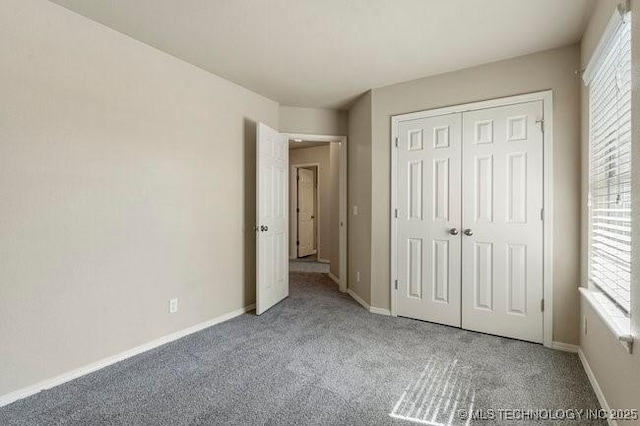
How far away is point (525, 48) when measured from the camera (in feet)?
8.20

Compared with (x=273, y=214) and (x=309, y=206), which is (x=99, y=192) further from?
(x=309, y=206)

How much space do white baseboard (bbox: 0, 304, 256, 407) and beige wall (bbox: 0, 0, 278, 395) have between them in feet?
0.13

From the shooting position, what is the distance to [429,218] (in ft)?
10.0

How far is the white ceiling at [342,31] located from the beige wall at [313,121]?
38.4 inches

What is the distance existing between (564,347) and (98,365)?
346 cm

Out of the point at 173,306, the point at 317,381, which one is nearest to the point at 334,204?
the point at 173,306

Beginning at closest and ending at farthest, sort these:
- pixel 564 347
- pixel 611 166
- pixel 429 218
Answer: pixel 611 166, pixel 564 347, pixel 429 218

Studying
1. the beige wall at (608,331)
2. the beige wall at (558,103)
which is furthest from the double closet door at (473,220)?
the beige wall at (608,331)

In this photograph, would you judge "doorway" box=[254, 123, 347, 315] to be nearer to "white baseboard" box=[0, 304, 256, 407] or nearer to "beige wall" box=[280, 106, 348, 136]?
"beige wall" box=[280, 106, 348, 136]

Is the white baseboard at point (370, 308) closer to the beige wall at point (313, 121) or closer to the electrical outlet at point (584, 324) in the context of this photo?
the electrical outlet at point (584, 324)

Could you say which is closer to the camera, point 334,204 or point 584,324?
point 584,324

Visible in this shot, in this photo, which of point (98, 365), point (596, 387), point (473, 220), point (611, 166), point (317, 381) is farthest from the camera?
point (473, 220)

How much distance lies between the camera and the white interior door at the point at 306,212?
7148 millimetres

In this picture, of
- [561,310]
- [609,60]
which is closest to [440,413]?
[561,310]
